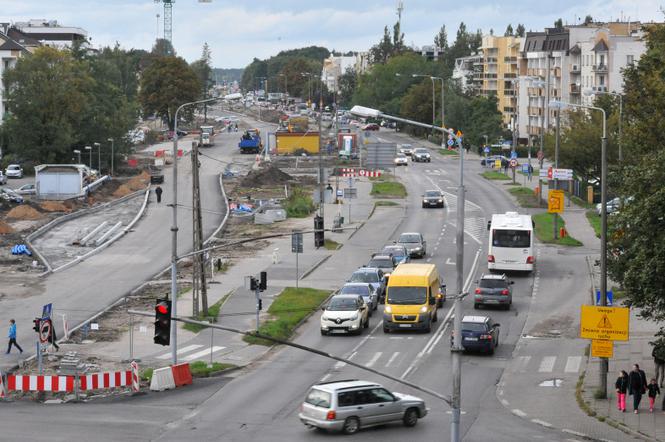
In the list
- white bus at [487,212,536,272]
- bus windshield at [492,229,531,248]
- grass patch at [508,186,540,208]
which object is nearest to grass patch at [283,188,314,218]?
grass patch at [508,186,540,208]

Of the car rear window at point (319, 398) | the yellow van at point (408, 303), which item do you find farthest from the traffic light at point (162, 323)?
the yellow van at point (408, 303)

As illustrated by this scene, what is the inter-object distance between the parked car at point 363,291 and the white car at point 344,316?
224 centimetres

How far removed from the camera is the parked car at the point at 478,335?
4306cm

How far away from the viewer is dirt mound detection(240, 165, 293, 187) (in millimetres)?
107850

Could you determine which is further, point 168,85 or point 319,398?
point 168,85

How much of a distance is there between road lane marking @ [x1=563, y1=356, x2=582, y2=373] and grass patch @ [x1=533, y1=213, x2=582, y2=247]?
27449 millimetres

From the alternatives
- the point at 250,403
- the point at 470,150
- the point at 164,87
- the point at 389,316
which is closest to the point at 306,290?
the point at 389,316

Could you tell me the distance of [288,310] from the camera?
51781 millimetres

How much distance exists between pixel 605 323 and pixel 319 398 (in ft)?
32.3

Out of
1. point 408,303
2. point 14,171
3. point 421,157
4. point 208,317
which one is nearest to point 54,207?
point 14,171

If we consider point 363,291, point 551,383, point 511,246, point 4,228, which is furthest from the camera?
point 4,228

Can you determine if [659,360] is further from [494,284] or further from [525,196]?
[525,196]

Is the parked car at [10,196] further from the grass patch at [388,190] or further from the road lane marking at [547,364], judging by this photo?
the road lane marking at [547,364]

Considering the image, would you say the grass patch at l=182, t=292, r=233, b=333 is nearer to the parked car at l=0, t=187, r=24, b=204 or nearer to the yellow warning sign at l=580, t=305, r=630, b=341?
the yellow warning sign at l=580, t=305, r=630, b=341
